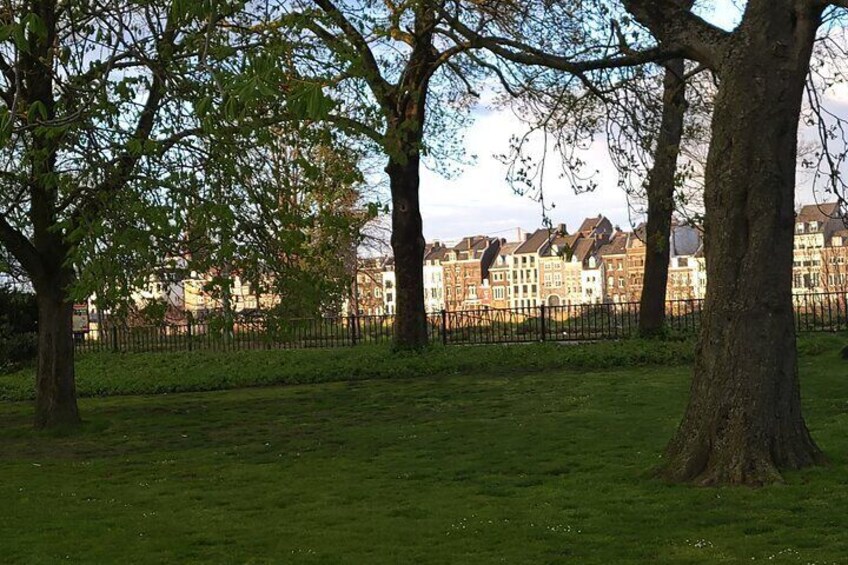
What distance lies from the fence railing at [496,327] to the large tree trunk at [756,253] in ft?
59.3

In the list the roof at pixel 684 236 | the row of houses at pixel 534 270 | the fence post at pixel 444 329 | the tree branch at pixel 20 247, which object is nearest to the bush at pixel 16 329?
the fence post at pixel 444 329

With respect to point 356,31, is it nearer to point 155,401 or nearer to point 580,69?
point 580,69

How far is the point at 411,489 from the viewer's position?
8938 millimetres

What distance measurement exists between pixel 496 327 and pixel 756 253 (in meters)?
21.1

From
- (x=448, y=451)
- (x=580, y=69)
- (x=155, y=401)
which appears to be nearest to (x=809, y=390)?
(x=448, y=451)

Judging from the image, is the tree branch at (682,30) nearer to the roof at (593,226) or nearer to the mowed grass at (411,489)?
the mowed grass at (411,489)

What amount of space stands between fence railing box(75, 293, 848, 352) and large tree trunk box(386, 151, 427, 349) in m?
3.41

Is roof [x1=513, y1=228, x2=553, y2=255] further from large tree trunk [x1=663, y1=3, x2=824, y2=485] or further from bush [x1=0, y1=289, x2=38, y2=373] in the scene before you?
large tree trunk [x1=663, y1=3, x2=824, y2=485]

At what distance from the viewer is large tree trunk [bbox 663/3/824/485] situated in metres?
7.87

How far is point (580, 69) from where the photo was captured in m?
9.42

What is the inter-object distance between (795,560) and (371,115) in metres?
8.58

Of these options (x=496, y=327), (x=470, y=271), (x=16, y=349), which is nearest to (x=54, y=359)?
(x=16, y=349)

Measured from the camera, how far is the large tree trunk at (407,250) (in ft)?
75.2

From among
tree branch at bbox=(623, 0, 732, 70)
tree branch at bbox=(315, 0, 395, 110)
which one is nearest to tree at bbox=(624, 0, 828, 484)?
tree branch at bbox=(623, 0, 732, 70)
